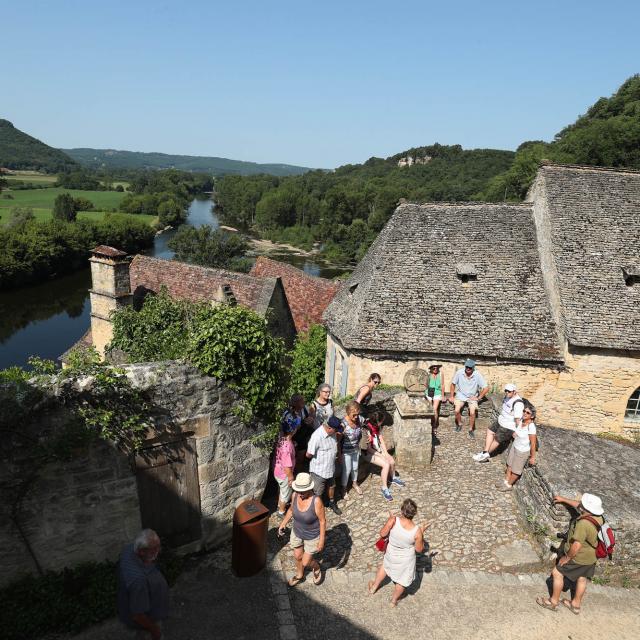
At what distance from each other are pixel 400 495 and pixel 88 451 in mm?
5465

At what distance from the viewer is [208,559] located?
712cm

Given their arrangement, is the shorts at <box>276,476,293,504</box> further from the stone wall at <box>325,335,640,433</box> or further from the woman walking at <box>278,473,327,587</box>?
the stone wall at <box>325,335,640,433</box>

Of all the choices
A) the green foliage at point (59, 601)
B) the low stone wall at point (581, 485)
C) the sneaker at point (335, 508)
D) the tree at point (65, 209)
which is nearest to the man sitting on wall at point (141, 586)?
the green foliage at point (59, 601)

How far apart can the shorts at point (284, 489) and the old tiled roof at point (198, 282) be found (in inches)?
427

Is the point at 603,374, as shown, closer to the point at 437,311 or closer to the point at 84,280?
the point at 437,311

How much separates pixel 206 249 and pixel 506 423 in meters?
39.3

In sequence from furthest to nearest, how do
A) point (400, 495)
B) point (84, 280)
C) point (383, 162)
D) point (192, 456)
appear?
point (383, 162) → point (84, 280) → point (400, 495) → point (192, 456)

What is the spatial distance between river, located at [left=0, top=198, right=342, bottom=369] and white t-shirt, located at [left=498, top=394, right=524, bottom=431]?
1297 inches

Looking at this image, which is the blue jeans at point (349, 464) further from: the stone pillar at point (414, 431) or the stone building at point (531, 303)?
the stone building at point (531, 303)

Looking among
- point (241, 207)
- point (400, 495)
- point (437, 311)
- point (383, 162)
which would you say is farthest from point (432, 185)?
point (400, 495)

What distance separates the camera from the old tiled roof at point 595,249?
530 inches

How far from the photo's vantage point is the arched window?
1398cm

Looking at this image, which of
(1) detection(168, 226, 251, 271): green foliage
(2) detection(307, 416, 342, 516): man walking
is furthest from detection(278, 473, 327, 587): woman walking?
(1) detection(168, 226, 251, 271): green foliage

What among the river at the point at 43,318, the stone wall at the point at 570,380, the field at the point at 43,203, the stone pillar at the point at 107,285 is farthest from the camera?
the field at the point at 43,203
